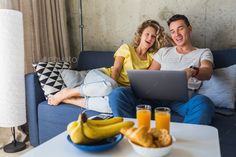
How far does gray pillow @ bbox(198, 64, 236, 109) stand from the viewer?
1.97 meters

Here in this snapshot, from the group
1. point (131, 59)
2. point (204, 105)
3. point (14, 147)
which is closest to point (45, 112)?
point (14, 147)

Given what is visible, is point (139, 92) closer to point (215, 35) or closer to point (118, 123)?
point (118, 123)

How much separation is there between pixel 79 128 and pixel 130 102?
0.82 m

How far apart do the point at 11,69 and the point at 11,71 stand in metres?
0.02

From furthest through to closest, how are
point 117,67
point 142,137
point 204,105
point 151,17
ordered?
point 151,17, point 117,67, point 204,105, point 142,137

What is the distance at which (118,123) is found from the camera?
1160 millimetres

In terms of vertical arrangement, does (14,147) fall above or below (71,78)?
below

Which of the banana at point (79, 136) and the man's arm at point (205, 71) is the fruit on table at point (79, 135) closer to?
the banana at point (79, 136)

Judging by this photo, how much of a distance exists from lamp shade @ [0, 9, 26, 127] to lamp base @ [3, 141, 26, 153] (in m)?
0.21

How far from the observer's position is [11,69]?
2150 millimetres

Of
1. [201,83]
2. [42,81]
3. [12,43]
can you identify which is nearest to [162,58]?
[201,83]

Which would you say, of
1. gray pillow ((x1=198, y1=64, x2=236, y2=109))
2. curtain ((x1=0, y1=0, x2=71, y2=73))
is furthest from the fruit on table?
curtain ((x1=0, y1=0, x2=71, y2=73))

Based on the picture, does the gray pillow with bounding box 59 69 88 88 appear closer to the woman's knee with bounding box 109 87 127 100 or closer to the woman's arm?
the woman's arm

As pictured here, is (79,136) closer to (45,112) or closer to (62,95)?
(62,95)
